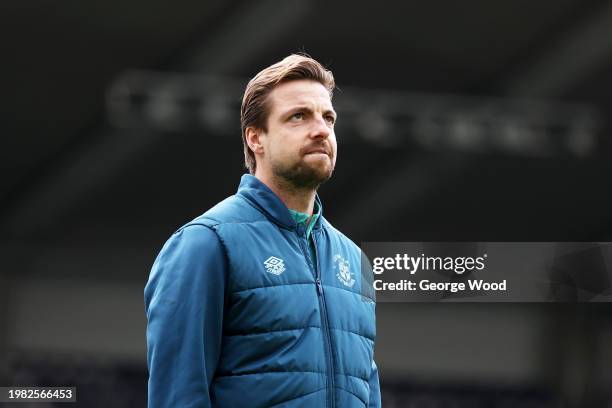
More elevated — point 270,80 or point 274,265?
point 270,80

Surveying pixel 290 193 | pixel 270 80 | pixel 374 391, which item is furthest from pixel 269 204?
pixel 374 391

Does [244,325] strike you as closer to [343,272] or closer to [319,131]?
[343,272]

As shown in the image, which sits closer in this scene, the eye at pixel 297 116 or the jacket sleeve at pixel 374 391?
the eye at pixel 297 116

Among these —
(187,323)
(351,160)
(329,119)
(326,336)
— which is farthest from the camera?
(351,160)

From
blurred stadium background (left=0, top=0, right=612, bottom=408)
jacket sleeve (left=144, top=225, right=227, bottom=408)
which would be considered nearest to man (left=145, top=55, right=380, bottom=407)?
jacket sleeve (left=144, top=225, right=227, bottom=408)

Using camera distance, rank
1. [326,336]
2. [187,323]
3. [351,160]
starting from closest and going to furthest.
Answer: [187,323]
[326,336]
[351,160]

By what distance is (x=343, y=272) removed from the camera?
2.14 meters

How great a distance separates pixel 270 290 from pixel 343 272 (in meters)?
0.25

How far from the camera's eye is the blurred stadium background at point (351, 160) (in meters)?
5.17

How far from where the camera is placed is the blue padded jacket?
188 cm

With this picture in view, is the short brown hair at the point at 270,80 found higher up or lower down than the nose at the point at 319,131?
higher up

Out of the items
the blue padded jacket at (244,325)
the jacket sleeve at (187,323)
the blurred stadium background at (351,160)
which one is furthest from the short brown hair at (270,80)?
the blurred stadium background at (351,160)

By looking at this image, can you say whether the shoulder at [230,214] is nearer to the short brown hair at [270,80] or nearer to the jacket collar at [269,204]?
the jacket collar at [269,204]

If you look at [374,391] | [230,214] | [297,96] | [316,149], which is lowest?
[374,391]
